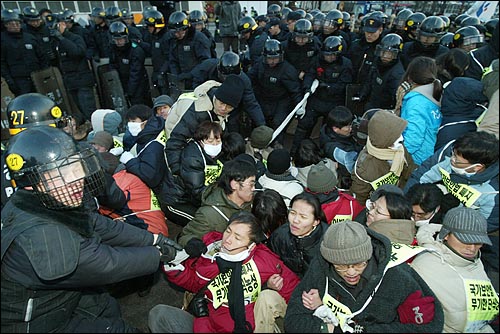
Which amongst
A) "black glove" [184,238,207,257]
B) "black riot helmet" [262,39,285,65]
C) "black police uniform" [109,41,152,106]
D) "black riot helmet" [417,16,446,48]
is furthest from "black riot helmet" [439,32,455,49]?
"black glove" [184,238,207,257]

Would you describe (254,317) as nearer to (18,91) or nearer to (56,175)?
(56,175)

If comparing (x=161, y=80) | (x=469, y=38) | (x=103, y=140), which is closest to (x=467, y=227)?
(x=103, y=140)

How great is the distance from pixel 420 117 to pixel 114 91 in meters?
6.38

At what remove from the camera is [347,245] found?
1.89 meters

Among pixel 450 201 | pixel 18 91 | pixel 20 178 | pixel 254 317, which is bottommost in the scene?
pixel 18 91

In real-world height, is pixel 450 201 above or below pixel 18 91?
above

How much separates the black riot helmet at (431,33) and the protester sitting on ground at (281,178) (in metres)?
3.96

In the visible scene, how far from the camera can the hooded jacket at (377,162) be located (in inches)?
117

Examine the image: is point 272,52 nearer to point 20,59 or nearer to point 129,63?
point 129,63

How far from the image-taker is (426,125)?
135 inches

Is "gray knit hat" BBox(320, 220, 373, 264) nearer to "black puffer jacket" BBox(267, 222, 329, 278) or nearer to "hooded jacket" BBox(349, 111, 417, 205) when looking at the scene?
"black puffer jacket" BBox(267, 222, 329, 278)

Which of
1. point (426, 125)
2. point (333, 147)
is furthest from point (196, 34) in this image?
point (426, 125)

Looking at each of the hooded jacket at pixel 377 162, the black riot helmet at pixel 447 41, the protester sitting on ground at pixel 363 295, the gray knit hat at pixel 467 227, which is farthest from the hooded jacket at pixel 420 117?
the black riot helmet at pixel 447 41

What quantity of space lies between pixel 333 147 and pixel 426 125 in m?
1.01
